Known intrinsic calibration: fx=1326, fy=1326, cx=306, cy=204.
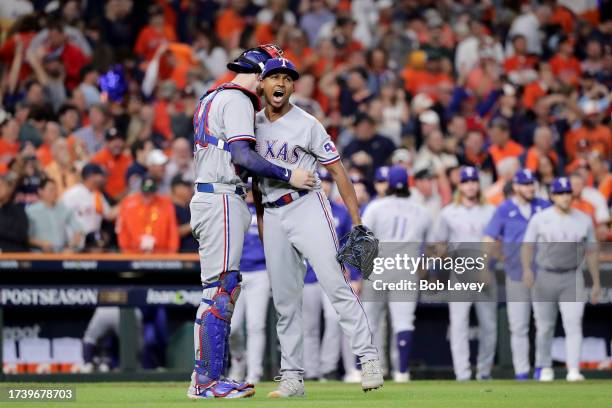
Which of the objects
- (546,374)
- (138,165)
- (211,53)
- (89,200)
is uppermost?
(211,53)

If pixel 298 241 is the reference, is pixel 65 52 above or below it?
above

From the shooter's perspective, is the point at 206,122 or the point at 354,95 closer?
the point at 206,122

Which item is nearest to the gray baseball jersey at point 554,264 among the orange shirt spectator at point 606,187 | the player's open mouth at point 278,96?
the orange shirt spectator at point 606,187

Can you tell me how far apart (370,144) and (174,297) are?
3.87 metres

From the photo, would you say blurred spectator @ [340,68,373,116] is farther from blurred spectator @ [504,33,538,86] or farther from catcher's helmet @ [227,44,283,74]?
catcher's helmet @ [227,44,283,74]

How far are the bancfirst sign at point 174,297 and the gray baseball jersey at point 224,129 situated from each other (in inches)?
199

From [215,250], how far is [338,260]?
0.77 m

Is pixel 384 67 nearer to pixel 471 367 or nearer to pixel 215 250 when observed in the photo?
pixel 471 367

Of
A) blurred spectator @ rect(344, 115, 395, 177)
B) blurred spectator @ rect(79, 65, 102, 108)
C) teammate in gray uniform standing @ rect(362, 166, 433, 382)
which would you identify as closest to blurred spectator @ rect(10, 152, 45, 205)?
blurred spectator @ rect(79, 65, 102, 108)

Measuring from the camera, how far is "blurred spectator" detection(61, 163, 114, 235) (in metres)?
13.9

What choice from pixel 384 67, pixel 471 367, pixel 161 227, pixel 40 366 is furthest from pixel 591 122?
pixel 40 366

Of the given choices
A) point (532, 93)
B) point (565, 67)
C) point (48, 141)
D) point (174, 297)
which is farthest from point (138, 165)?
point (565, 67)

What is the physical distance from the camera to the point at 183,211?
1413 cm

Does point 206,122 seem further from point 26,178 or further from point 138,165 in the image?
point 138,165
